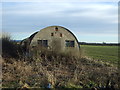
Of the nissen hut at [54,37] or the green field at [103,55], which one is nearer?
the green field at [103,55]

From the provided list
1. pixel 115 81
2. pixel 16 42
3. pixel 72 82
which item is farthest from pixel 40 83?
pixel 16 42

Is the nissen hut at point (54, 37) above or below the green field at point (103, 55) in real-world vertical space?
above

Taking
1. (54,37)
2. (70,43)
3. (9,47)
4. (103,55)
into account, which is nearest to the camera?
(9,47)

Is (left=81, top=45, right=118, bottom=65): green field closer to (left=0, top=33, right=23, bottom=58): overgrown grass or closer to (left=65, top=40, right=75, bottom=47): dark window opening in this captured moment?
(left=65, top=40, right=75, bottom=47): dark window opening

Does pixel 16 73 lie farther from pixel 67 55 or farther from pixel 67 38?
pixel 67 38

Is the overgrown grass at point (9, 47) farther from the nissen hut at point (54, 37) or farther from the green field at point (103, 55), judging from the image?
the green field at point (103, 55)

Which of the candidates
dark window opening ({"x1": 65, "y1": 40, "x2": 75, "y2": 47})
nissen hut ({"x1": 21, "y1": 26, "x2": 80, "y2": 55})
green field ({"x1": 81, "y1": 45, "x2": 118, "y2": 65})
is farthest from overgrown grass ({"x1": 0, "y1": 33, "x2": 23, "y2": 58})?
green field ({"x1": 81, "y1": 45, "x2": 118, "y2": 65})

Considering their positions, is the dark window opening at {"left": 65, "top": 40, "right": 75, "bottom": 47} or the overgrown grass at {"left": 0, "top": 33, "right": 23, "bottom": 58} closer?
the overgrown grass at {"left": 0, "top": 33, "right": 23, "bottom": 58}

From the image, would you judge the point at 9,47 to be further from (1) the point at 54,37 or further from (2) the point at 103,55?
(2) the point at 103,55

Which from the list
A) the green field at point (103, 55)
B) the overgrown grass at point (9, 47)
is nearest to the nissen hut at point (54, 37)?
the overgrown grass at point (9, 47)

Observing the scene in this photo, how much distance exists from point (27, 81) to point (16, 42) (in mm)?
12185

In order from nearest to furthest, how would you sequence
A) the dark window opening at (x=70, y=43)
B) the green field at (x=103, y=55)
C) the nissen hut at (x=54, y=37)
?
the green field at (x=103, y=55) → the nissen hut at (x=54, y=37) → the dark window opening at (x=70, y=43)

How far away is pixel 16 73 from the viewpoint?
10352 millimetres

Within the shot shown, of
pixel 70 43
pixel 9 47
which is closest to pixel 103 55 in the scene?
pixel 70 43
